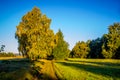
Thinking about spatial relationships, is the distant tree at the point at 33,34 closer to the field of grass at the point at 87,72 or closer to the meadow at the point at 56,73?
the field of grass at the point at 87,72

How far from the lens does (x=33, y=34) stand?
5247 cm

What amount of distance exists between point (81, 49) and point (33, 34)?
87.4 metres

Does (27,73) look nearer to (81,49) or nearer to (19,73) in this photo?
(19,73)

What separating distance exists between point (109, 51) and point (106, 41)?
23.3 ft

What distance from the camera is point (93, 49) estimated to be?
5310 inches

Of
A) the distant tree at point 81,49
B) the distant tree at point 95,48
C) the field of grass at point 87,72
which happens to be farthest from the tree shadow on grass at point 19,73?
the distant tree at point 81,49

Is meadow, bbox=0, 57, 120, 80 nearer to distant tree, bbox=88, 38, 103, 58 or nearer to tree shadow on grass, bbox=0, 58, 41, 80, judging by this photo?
tree shadow on grass, bbox=0, 58, 41, 80

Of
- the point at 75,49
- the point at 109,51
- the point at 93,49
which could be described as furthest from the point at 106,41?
the point at 75,49

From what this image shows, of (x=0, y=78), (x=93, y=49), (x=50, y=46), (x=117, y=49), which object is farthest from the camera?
(x=93, y=49)

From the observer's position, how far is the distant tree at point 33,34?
170 ft

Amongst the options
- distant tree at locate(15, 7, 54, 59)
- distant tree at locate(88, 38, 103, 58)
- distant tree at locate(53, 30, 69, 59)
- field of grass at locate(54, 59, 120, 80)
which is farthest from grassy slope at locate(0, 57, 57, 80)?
distant tree at locate(88, 38, 103, 58)

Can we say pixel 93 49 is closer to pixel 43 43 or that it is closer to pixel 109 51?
pixel 109 51

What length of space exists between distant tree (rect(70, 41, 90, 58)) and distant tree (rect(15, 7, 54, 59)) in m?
83.5

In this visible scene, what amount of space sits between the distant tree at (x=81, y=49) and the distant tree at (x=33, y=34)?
8354 centimetres
